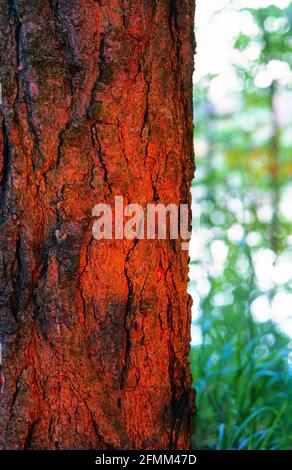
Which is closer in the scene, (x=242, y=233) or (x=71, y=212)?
(x=71, y=212)

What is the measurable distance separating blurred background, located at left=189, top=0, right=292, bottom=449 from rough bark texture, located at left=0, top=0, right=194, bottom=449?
1003mm

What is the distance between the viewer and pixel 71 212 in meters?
1.44

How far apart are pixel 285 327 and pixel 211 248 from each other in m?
0.90

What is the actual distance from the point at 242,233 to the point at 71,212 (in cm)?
256

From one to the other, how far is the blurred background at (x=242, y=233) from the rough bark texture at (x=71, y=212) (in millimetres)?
1003

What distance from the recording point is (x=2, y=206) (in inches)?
57.4

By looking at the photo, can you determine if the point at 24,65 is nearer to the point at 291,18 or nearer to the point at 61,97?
the point at 61,97

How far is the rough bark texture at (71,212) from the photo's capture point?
1.44 metres

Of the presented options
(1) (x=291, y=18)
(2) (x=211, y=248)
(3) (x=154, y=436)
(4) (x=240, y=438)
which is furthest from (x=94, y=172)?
(1) (x=291, y=18)

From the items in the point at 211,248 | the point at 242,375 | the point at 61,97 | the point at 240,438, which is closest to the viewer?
the point at 61,97

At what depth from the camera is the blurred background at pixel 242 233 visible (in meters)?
2.59

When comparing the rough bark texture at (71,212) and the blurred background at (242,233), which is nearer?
the rough bark texture at (71,212)

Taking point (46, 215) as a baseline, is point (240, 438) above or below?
below

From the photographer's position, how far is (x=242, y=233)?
12.7 ft
